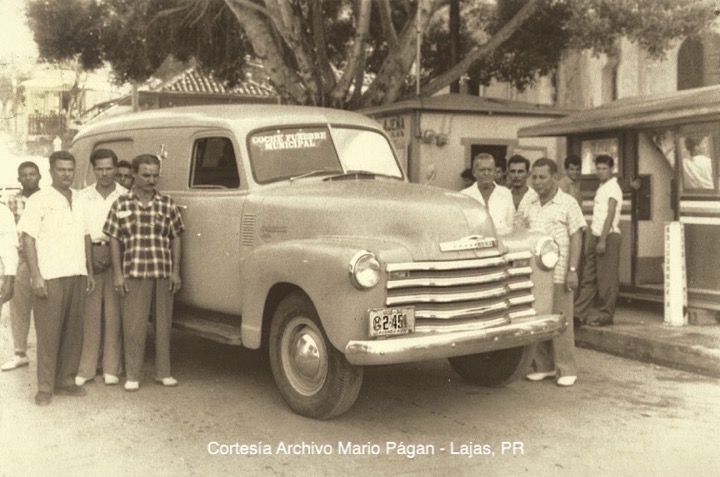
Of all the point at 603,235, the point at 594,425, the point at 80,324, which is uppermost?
the point at 603,235

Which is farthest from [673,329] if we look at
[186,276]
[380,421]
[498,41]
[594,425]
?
[498,41]

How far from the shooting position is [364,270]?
489 centimetres

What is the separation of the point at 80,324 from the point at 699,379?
15.1 feet

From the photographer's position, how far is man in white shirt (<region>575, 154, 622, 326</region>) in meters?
8.14

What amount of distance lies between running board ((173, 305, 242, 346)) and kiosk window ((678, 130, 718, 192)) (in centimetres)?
465

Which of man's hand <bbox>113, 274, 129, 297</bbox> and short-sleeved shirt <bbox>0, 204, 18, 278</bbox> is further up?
short-sleeved shirt <bbox>0, 204, 18, 278</bbox>

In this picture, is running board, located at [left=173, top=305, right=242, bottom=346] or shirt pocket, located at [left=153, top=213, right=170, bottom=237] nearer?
running board, located at [left=173, top=305, right=242, bottom=346]

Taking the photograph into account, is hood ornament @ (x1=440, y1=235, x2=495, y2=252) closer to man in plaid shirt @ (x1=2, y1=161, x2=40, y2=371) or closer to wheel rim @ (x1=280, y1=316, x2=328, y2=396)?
wheel rim @ (x1=280, y1=316, x2=328, y2=396)

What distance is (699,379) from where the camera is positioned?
6.56 m

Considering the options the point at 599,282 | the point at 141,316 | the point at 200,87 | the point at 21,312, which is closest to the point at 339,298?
the point at 141,316

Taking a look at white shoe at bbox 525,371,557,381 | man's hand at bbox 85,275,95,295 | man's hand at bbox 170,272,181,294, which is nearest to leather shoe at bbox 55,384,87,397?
man's hand at bbox 85,275,95,295

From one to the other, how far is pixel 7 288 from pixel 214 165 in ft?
5.69

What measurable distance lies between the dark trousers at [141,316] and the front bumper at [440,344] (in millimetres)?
1901

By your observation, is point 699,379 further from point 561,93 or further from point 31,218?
point 561,93
